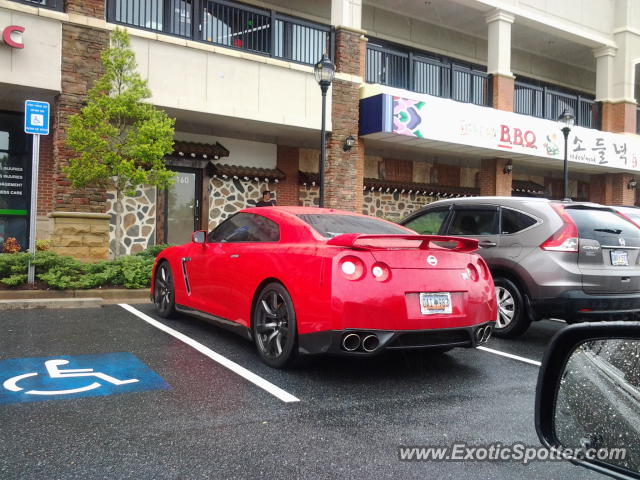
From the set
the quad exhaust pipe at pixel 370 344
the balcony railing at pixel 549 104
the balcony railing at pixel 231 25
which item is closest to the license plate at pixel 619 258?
the quad exhaust pipe at pixel 370 344

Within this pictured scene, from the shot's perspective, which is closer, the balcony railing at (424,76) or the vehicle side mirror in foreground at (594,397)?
the vehicle side mirror in foreground at (594,397)

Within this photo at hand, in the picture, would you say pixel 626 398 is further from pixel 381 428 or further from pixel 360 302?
pixel 360 302

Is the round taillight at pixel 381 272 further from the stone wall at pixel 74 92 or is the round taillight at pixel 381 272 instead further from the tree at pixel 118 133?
the stone wall at pixel 74 92

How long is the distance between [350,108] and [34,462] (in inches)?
525

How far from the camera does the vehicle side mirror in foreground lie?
1364mm

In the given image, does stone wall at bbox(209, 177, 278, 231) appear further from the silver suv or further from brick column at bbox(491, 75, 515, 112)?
the silver suv

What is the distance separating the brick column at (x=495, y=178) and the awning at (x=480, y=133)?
397 millimetres

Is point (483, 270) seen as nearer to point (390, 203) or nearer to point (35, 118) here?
point (35, 118)

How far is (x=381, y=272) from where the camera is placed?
14.8 feet

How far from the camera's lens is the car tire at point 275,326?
4.68 meters

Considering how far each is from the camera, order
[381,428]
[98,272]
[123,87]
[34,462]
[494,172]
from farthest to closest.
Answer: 1. [494,172]
2. [123,87]
3. [98,272]
4. [381,428]
5. [34,462]

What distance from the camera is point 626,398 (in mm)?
1391

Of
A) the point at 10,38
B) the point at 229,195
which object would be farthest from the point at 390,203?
the point at 10,38

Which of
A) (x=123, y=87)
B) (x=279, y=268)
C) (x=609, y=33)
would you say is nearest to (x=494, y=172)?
(x=609, y=33)
